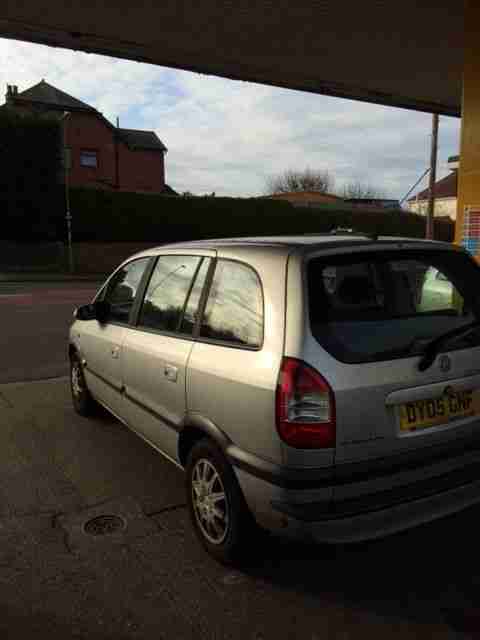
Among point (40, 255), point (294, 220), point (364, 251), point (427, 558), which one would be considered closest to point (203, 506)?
point (427, 558)

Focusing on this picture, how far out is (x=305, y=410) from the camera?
2.42 m

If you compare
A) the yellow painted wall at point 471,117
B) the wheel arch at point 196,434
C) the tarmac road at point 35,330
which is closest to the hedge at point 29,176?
the tarmac road at point 35,330

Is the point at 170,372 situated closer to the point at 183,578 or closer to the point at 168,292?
the point at 168,292

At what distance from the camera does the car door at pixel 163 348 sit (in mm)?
3193

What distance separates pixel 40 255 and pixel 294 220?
567 inches

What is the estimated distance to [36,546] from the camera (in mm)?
3104

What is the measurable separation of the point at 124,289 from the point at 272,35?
586cm

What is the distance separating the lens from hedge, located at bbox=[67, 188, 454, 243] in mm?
26766

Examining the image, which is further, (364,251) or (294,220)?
(294,220)

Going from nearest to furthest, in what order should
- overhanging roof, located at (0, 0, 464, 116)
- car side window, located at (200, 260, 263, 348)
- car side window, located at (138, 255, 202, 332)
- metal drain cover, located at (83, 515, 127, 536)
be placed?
car side window, located at (200, 260, 263, 348) < metal drain cover, located at (83, 515, 127, 536) < car side window, located at (138, 255, 202, 332) < overhanging roof, located at (0, 0, 464, 116)

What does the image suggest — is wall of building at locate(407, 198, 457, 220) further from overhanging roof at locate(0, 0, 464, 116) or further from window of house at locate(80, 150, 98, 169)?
overhanging roof at locate(0, 0, 464, 116)

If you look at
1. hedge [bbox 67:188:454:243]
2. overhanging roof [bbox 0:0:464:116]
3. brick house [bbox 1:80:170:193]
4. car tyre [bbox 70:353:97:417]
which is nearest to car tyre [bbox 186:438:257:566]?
car tyre [bbox 70:353:97:417]

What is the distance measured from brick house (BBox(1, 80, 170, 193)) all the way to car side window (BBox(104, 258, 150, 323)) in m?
33.4

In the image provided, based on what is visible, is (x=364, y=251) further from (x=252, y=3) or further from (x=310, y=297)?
(x=252, y=3)
